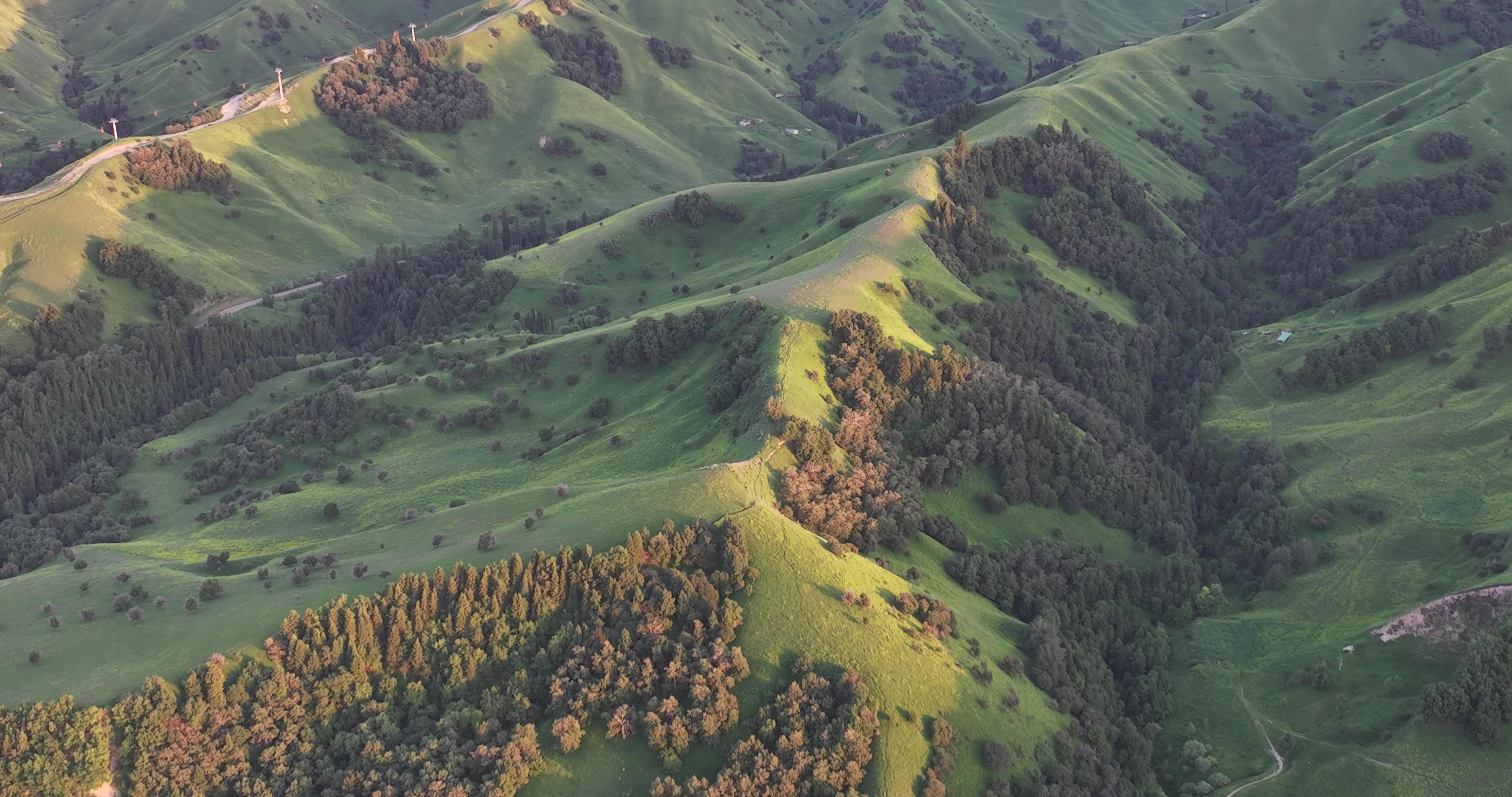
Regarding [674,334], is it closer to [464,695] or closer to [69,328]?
[464,695]

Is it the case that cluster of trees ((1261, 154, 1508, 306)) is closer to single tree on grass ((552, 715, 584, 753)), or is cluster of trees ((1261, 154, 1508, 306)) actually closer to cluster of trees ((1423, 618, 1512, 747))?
cluster of trees ((1423, 618, 1512, 747))

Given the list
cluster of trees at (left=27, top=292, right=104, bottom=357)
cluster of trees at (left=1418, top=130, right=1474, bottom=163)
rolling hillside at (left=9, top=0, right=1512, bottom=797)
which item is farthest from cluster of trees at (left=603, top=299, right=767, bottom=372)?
cluster of trees at (left=1418, top=130, right=1474, bottom=163)

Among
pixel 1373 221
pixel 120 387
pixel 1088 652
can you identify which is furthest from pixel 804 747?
pixel 1373 221

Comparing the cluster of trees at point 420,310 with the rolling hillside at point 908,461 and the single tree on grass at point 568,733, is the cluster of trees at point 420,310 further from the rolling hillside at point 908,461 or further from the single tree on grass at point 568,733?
the single tree on grass at point 568,733

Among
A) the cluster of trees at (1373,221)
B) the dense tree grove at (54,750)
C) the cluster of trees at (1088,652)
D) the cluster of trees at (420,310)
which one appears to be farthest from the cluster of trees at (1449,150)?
the dense tree grove at (54,750)

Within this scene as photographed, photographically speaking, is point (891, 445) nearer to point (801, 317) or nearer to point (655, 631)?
point (801, 317)

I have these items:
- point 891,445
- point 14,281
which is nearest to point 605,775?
point 891,445
